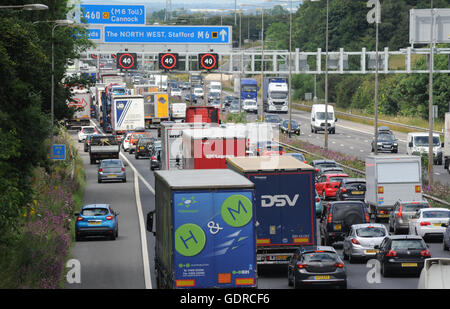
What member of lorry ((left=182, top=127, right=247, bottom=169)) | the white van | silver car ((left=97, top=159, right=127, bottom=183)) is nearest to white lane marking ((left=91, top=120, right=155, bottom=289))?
silver car ((left=97, top=159, right=127, bottom=183))

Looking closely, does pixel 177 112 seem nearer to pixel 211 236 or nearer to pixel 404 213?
pixel 404 213

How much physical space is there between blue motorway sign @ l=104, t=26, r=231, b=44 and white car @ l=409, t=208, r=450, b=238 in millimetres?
41290

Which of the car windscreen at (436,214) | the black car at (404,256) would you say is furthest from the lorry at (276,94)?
the black car at (404,256)

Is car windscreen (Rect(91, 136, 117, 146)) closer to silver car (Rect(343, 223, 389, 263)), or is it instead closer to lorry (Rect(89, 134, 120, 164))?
lorry (Rect(89, 134, 120, 164))

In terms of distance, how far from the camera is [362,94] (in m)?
133

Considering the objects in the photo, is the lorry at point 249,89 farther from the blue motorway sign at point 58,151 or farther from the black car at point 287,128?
the blue motorway sign at point 58,151

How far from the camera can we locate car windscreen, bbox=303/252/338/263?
86.6 ft

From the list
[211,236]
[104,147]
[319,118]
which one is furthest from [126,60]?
[211,236]

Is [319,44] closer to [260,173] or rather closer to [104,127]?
[104,127]

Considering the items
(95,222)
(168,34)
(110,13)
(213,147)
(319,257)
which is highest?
(110,13)

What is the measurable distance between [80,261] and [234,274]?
13.2 metres

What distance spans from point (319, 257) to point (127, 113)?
64180mm

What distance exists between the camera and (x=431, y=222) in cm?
3647
